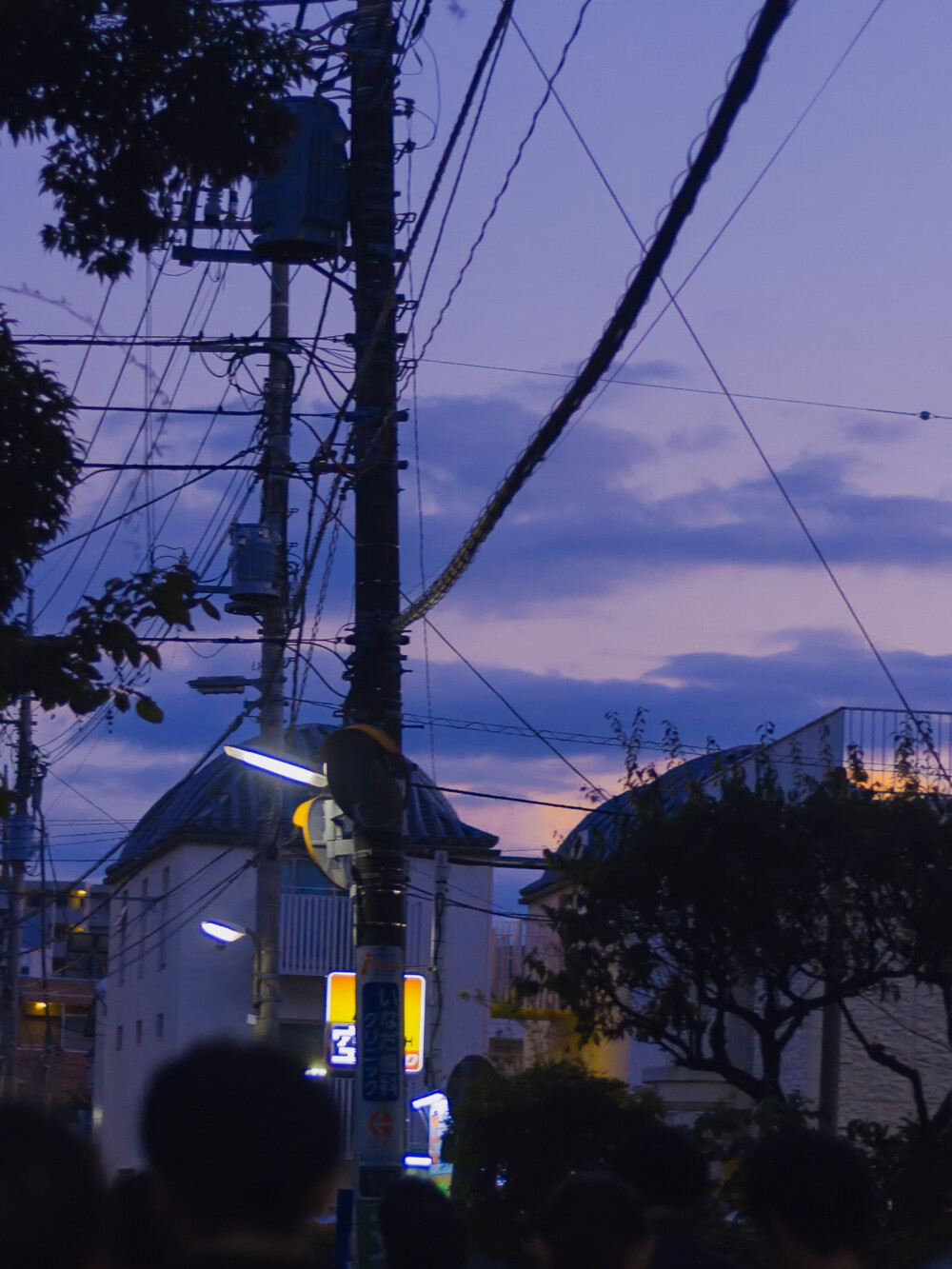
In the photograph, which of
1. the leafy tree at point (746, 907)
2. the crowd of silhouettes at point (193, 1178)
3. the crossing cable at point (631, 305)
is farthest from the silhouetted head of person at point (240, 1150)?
the leafy tree at point (746, 907)

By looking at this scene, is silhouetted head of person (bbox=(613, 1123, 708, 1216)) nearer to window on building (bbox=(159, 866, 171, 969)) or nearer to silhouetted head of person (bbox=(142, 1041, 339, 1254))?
silhouetted head of person (bbox=(142, 1041, 339, 1254))

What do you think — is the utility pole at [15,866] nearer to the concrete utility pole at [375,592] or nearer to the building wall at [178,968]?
the building wall at [178,968]

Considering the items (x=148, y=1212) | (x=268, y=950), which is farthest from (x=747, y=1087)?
(x=148, y=1212)

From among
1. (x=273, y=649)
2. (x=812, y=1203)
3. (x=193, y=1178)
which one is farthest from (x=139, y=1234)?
(x=273, y=649)

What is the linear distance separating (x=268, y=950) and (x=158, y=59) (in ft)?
45.7

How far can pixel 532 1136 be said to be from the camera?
A: 14602 millimetres

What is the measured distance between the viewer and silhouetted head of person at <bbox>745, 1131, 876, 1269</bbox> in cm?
406

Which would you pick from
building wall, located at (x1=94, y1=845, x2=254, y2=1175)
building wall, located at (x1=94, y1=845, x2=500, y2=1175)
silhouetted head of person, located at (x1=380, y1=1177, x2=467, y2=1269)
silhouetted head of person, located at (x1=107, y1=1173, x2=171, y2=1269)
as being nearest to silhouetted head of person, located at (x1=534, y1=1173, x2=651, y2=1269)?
silhouetted head of person, located at (x1=380, y1=1177, x2=467, y2=1269)

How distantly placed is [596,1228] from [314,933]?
3167 cm

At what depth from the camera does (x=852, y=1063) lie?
68.1 feet

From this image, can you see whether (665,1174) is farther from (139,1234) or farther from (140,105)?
(140,105)

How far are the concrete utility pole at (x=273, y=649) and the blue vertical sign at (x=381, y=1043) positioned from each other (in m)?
10.8

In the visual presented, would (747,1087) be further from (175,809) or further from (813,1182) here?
(175,809)

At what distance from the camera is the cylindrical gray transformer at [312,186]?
36.7 feet
